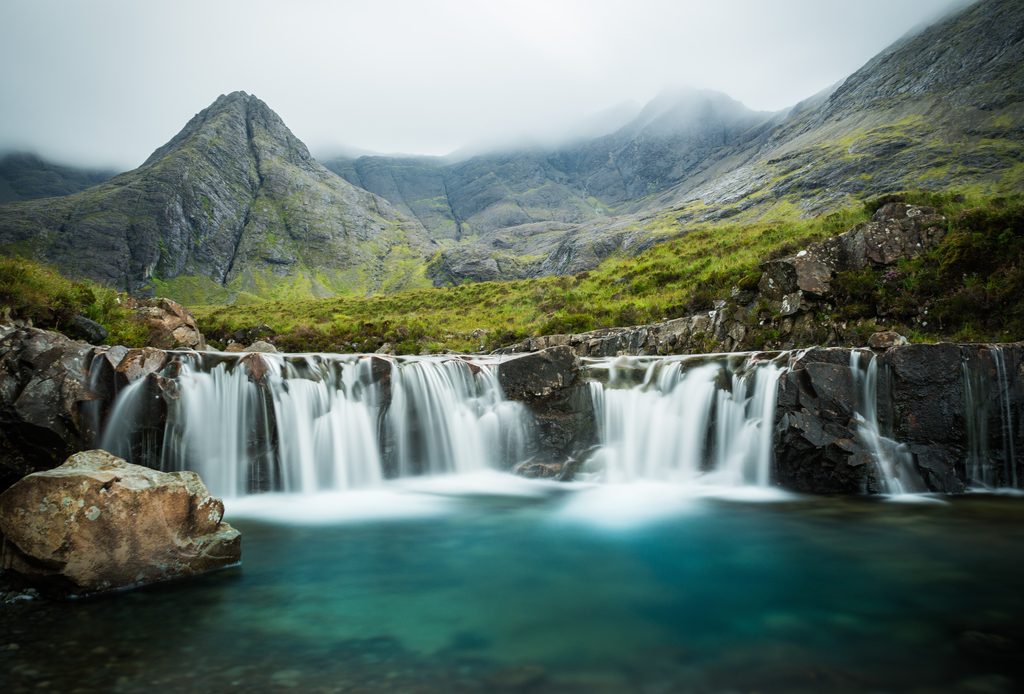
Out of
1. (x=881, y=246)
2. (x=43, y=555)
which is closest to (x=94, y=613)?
(x=43, y=555)

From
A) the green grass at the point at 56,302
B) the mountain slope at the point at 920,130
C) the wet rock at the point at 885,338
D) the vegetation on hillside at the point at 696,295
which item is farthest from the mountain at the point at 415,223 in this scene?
the green grass at the point at 56,302

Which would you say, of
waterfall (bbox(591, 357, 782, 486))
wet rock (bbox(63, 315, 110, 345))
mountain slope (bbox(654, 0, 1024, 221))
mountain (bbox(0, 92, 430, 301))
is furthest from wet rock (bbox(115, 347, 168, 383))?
mountain (bbox(0, 92, 430, 301))

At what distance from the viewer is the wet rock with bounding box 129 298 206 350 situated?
17766 millimetres

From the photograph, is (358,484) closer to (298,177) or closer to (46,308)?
(46,308)

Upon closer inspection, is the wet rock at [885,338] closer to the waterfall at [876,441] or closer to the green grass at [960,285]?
the green grass at [960,285]

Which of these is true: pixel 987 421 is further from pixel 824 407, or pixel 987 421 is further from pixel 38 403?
pixel 38 403

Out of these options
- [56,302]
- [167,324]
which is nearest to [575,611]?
[56,302]

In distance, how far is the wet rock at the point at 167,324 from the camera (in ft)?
58.3

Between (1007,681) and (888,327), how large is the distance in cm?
1443

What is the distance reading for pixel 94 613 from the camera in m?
5.31

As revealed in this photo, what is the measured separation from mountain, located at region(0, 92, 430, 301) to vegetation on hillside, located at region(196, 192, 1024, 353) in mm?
64621

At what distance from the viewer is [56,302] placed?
13812 millimetres

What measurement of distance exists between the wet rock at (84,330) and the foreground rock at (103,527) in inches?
376

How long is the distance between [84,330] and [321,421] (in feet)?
24.8
